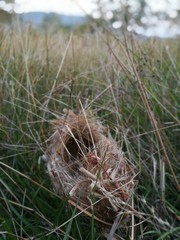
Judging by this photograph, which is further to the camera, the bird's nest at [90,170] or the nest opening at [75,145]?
the nest opening at [75,145]

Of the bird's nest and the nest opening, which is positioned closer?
the bird's nest

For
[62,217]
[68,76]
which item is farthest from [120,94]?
[62,217]

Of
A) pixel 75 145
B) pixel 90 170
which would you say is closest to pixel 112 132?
pixel 75 145

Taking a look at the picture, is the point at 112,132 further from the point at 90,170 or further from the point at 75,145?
the point at 90,170


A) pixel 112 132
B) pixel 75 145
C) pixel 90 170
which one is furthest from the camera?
pixel 112 132

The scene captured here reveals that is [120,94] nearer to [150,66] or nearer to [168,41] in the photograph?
[150,66]
